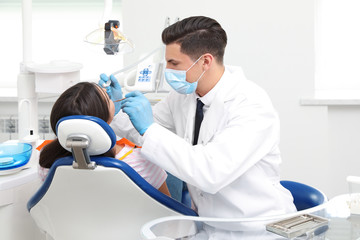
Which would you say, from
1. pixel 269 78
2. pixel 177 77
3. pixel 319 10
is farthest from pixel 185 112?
pixel 319 10

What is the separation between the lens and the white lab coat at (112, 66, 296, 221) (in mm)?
1510

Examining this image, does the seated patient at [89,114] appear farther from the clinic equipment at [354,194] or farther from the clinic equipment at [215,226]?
the clinic equipment at [354,194]

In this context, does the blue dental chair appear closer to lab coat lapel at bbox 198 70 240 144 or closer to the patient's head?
lab coat lapel at bbox 198 70 240 144

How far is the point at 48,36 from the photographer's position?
3.82m

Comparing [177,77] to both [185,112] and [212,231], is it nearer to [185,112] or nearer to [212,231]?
[185,112]

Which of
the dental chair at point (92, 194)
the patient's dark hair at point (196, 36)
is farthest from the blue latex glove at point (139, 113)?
the patient's dark hair at point (196, 36)

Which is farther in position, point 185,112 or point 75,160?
point 185,112

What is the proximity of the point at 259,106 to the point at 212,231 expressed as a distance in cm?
45

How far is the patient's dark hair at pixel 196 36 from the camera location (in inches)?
69.7

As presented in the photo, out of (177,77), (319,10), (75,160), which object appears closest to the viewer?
(75,160)

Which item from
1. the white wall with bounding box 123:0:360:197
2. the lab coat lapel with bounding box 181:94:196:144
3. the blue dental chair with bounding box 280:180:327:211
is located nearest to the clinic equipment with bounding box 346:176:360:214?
the blue dental chair with bounding box 280:180:327:211

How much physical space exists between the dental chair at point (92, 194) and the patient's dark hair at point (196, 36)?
543mm

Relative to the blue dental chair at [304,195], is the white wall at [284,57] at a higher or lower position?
higher

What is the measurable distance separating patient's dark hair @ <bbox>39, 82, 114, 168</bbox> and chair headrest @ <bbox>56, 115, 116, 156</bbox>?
6.3 inches
